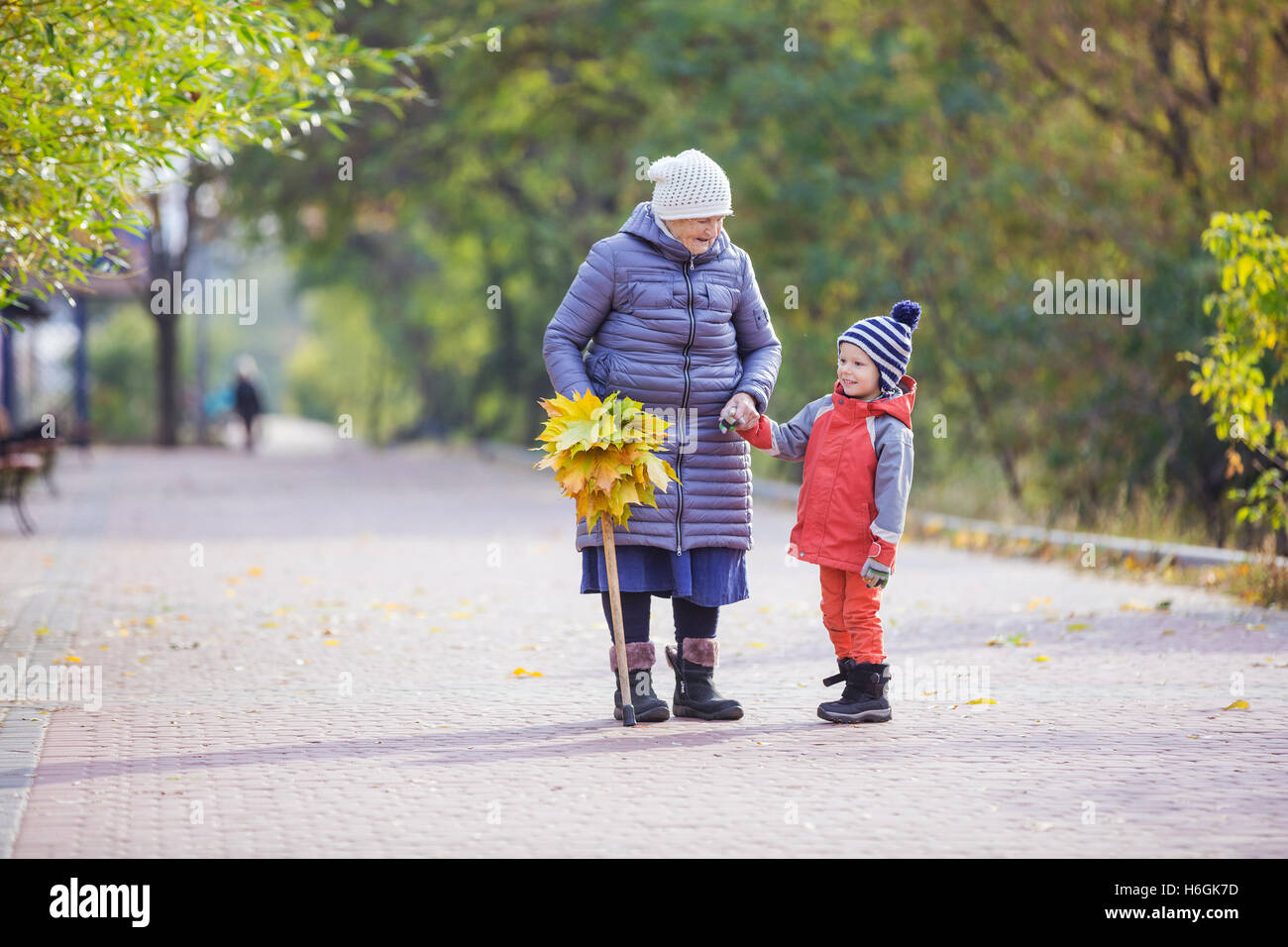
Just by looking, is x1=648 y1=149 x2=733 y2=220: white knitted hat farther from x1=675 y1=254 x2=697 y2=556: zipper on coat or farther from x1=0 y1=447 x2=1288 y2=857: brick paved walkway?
x1=0 y1=447 x2=1288 y2=857: brick paved walkway

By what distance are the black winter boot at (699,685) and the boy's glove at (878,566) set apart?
70cm

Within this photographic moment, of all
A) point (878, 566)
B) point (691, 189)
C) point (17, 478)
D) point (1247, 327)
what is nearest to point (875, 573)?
point (878, 566)

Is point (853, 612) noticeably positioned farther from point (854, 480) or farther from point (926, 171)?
point (926, 171)

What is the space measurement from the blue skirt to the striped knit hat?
0.88 meters

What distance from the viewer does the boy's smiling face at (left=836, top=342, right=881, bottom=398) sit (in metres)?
6.86

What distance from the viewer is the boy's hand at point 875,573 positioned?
6664 mm

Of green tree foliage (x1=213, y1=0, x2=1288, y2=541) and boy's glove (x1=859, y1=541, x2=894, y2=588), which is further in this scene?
green tree foliage (x1=213, y1=0, x2=1288, y2=541)

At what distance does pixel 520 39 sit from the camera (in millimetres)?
24281

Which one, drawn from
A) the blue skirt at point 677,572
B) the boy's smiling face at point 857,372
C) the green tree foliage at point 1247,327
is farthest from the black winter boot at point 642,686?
the green tree foliage at point 1247,327

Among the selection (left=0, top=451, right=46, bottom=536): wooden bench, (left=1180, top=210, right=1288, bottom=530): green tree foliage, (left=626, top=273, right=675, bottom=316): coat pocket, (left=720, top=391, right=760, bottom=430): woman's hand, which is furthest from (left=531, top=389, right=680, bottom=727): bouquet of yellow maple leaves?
(left=0, top=451, right=46, bottom=536): wooden bench

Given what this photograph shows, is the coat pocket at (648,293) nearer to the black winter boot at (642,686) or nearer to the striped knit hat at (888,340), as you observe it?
the striped knit hat at (888,340)

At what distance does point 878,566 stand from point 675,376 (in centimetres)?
103
